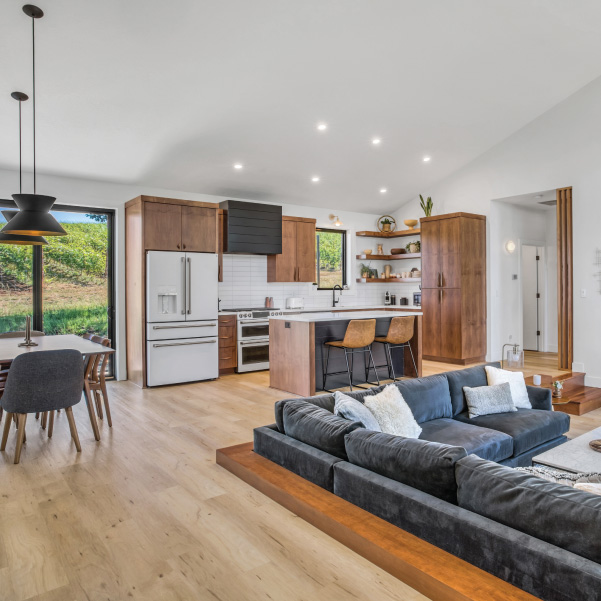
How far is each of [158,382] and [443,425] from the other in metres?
3.82

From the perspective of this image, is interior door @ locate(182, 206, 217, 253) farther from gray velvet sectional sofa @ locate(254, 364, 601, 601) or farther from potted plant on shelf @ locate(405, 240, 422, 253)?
potted plant on shelf @ locate(405, 240, 422, 253)

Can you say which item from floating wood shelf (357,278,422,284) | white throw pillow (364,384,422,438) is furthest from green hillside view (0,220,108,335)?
white throw pillow (364,384,422,438)

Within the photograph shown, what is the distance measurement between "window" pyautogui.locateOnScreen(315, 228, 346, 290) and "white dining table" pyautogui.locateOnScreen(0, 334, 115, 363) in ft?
15.5

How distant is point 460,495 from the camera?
178cm

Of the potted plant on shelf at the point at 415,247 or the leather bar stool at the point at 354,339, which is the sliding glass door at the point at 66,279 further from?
the potted plant on shelf at the point at 415,247

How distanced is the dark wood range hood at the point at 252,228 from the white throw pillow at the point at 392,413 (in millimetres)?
4428

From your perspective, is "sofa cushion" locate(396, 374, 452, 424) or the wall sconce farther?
the wall sconce

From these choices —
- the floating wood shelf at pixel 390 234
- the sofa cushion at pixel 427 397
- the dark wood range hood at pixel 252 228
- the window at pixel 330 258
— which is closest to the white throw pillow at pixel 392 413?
the sofa cushion at pixel 427 397

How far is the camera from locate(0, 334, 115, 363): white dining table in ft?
12.4

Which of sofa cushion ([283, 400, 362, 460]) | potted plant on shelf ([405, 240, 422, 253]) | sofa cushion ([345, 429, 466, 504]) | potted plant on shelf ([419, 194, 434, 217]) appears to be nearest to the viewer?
sofa cushion ([345, 429, 466, 504])

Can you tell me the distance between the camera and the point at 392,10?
4281 millimetres

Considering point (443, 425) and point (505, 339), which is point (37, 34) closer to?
point (443, 425)

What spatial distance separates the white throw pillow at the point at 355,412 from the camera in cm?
264

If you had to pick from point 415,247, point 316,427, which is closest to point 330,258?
point 415,247
